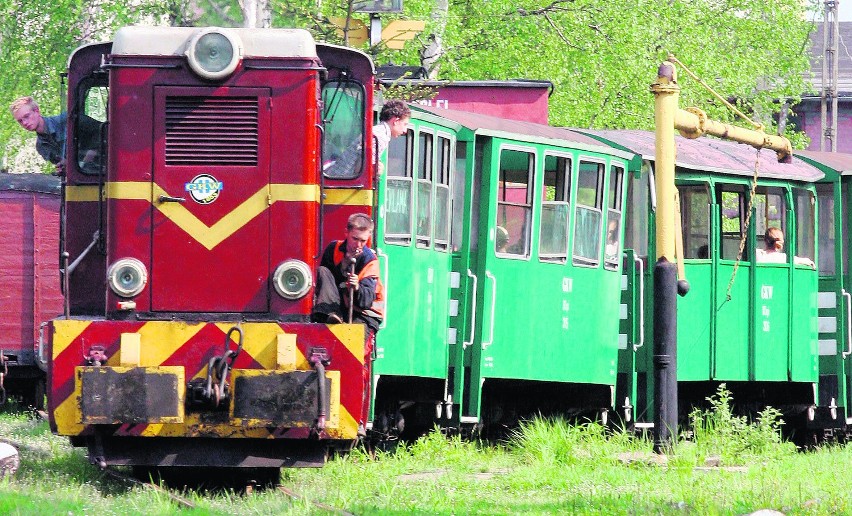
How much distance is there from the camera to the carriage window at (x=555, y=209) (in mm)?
13828

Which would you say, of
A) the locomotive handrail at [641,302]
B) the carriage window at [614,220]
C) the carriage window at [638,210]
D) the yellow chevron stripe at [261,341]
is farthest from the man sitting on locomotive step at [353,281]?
the carriage window at [638,210]

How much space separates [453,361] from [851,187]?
5552 millimetres

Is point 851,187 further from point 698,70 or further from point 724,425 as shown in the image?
point 698,70

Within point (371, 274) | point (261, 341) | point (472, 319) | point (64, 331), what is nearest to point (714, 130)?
point (472, 319)

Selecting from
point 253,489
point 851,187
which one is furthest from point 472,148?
point 851,187

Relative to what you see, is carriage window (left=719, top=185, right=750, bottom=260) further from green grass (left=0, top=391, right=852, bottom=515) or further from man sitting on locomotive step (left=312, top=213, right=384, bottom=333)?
man sitting on locomotive step (left=312, top=213, right=384, bottom=333)

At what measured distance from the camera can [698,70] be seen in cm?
2966

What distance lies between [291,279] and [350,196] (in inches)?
30.1

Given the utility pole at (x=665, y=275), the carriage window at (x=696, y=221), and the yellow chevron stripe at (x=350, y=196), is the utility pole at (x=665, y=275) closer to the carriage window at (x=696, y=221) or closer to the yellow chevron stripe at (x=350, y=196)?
the carriage window at (x=696, y=221)

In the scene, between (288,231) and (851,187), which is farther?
(851,187)

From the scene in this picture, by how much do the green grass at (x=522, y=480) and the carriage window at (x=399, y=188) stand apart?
1749mm

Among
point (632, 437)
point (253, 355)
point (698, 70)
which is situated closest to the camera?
point (253, 355)

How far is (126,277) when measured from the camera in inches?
377

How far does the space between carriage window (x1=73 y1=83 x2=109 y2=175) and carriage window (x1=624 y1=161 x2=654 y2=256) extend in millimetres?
6223
